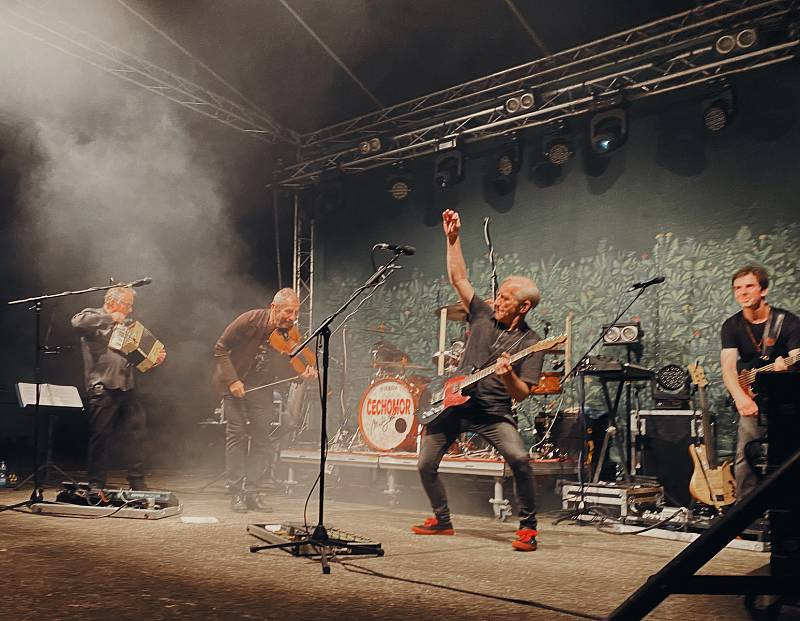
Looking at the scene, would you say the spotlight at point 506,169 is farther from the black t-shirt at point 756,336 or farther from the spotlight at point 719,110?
the black t-shirt at point 756,336

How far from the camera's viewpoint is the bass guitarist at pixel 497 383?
5.16 meters

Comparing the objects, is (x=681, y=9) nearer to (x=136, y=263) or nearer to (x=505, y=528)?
(x=505, y=528)

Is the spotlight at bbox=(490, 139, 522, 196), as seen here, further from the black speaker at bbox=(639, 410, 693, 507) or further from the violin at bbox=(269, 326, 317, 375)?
the violin at bbox=(269, 326, 317, 375)

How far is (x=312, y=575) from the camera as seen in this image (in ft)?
12.8

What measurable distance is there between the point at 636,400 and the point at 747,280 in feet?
13.2

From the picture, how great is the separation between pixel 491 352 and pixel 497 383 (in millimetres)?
233

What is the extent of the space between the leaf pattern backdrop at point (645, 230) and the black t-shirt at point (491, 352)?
4798mm

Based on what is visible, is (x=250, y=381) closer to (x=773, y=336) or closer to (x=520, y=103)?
(x=773, y=336)

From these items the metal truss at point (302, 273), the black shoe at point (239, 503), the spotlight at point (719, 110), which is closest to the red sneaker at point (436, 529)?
the black shoe at point (239, 503)

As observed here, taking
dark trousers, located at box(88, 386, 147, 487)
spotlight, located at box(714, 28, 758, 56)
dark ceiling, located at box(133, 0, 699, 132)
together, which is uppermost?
dark ceiling, located at box(133, 0, 699, 132)

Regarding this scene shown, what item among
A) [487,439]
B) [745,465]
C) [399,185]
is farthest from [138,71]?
[745,465]

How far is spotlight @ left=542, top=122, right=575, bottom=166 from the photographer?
33.6 ft

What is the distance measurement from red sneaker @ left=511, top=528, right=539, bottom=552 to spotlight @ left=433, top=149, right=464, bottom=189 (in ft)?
22.5

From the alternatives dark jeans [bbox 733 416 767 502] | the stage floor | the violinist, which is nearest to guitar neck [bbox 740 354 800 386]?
dark jeans [bbox 733 416 767 502]
